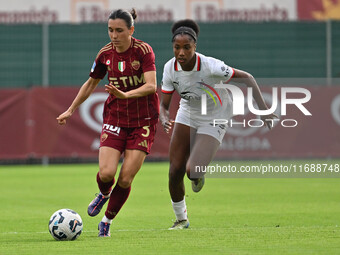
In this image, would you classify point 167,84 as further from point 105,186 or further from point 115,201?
point 115,201

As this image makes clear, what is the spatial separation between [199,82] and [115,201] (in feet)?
5.43

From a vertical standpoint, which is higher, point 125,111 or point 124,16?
point 124,16

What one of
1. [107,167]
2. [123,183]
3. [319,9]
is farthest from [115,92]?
[319,9]

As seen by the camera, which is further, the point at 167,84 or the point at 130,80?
the point at 167,84

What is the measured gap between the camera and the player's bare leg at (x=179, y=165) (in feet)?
29.4

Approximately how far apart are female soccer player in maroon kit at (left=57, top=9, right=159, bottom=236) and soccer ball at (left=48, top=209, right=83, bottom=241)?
16.6 inches

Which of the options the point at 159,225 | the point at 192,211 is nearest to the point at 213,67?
the point at 159,225

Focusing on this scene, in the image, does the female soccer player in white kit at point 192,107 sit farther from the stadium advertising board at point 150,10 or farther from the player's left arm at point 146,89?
the stadium advertising board at point 150,10

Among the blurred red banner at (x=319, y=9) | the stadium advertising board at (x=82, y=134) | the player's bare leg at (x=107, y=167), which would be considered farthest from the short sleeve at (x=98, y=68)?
the blurred red banner at (x=319, y=9)

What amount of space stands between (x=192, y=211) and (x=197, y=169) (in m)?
2.73

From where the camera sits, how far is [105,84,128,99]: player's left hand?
7.73 m

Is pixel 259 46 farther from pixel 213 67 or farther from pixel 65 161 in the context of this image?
pixel 213 67

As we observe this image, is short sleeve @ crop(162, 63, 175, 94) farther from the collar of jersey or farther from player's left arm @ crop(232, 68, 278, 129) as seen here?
player's left arm @ crop(232, 68, 278, 129)

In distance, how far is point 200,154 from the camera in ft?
29.2
